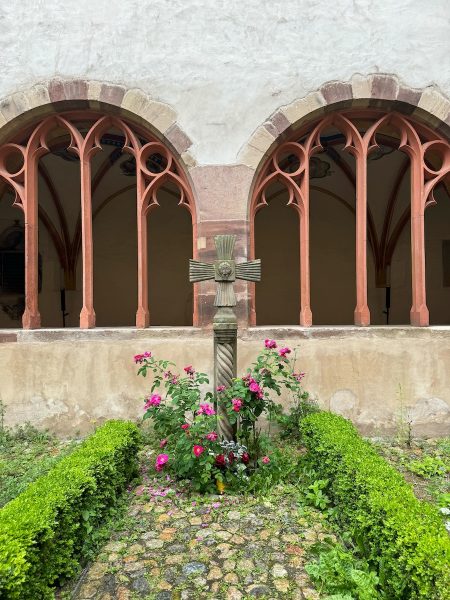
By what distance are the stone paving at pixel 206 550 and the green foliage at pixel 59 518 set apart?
0.50 feet

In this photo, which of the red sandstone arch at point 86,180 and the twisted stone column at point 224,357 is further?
the red sandstone arch at point 86,180

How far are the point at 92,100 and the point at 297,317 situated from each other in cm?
613

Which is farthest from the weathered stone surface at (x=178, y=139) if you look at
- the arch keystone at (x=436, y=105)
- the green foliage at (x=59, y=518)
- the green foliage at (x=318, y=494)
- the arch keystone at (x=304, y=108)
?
the green foliage at (x=318, y=494)

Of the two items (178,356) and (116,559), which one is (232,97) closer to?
(178,356)

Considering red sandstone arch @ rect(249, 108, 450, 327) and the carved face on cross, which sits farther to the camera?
red sandstone arch @ rect(249, 108, 450, 327)

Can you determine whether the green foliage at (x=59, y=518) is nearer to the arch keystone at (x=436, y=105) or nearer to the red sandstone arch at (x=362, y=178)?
the red sandstone arch at (x=362, y=178)

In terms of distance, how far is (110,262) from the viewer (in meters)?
9.23

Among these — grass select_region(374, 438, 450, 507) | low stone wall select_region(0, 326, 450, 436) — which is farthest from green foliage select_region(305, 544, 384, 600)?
low stone wall select_region(0, 326, 450, 436)

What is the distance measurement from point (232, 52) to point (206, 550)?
15.6 ft

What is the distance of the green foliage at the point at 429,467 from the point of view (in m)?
3.59

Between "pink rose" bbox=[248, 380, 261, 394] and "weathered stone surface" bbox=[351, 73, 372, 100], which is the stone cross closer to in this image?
"pink rose" bbox=[248, 380, 261, 394]

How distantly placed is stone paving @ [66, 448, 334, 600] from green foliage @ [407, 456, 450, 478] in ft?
3.91

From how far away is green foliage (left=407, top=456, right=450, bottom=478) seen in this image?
3.59 meters

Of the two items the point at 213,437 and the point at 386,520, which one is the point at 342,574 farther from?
the point at 213,437
